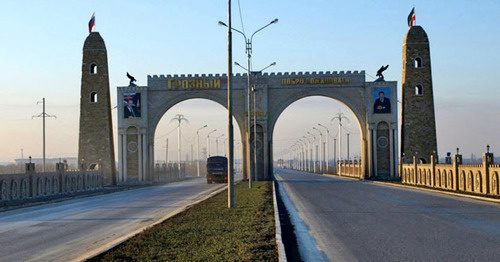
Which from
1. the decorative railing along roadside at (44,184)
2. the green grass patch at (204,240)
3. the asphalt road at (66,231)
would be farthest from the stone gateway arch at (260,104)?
the green grass patch at (204,240)

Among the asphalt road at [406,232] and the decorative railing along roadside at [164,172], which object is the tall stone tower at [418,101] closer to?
the decorative railing along roadside at [164,172]

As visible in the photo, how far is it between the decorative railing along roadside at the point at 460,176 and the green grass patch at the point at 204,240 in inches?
638

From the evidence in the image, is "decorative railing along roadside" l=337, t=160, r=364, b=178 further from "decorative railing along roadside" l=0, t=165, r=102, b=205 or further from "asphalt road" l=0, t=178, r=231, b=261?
"asphalt road" l=0, t=178, r=231, b=261

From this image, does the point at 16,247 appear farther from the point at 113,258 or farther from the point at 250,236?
the point at 250,236

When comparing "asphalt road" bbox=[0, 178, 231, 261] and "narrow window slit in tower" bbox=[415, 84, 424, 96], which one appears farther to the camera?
"narrow window slit in tower" bbox=[415, 84, 424, 96]

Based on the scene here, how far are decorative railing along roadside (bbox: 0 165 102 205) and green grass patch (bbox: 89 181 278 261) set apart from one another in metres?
16.0

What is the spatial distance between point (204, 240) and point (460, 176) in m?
26.5

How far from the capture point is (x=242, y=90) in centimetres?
6266

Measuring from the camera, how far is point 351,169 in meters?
79.6

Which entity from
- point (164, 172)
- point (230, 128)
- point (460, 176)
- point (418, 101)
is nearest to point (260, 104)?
point (418, 101)

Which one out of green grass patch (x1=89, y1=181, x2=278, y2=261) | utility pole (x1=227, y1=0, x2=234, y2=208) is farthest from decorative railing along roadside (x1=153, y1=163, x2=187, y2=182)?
green grass patch (x1=89, y1=181, x2=278, y2=261)

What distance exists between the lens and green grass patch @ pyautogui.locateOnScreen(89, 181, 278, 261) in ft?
33.8

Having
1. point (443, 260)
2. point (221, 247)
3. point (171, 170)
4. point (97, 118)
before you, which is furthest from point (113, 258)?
point (171, 170)

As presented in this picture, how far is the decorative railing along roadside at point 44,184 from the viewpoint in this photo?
1219 inches
